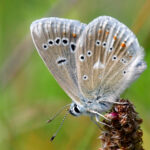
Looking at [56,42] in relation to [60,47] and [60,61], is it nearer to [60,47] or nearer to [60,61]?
[60,47]

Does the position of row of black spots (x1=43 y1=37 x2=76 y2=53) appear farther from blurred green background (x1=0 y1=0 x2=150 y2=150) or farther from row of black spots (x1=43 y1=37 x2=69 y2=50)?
blurred green background (x1=0 y1=0 x2=150 y2=150)

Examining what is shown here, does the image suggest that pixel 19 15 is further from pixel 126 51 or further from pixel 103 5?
pixel 126 51

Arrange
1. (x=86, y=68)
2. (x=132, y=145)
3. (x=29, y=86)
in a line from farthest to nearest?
(x=29, y=86) < (x=86, y=68) < (x=132, y=145)

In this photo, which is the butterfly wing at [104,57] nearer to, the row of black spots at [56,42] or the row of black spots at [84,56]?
the row of black spots at [84,56]

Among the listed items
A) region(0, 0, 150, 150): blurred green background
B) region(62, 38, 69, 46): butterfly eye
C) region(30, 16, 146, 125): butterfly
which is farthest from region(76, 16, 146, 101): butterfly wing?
region(0, 0, 150, 150): blurred green background

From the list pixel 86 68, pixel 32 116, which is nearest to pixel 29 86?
pixel 32 116

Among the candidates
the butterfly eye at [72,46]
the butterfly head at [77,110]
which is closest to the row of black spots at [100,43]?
the butterfly eye at [72,46]
